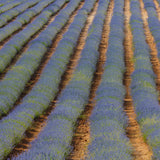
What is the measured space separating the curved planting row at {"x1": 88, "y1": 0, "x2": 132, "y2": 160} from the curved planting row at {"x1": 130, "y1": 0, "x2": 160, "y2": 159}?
45cm

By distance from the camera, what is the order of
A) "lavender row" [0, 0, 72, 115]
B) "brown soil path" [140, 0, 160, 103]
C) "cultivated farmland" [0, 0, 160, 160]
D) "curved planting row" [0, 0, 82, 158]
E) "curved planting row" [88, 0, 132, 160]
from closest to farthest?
"curved planting row" [88, 0, 132, 160], "cultivated farmland" [0, 0, 160, 160], "curved planting row" [0, 0, 82, 158], "lavender row" [0, 0, 72, 115], "brown soil path" [140, 0, 160, 103]

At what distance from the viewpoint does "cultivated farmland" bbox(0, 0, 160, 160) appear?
5164 millimetres

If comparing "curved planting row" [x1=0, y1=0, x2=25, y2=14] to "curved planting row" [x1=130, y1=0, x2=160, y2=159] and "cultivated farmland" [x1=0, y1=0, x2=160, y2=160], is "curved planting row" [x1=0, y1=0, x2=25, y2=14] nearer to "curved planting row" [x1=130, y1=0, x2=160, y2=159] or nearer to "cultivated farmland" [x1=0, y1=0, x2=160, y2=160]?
"cultivated farmland" [x1=0, y1=0, x2=160, y2=160]

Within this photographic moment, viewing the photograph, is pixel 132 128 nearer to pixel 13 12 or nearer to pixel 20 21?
pixel 20 21

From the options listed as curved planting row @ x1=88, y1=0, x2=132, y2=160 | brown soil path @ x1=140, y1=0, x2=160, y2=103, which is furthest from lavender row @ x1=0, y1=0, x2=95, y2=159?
brown soil path @ x1=140, y1=0, x2=160, y2=103

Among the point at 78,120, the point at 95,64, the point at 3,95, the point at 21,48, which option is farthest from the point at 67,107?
the point at 21,48

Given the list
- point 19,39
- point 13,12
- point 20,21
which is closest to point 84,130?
point 19,39

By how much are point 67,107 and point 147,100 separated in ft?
7.20

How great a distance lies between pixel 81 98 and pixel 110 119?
4.52ft

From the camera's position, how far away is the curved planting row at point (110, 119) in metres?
4.78

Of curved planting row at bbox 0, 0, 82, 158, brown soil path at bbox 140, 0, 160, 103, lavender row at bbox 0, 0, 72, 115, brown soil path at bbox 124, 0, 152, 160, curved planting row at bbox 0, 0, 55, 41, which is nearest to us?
brown soil path at bbox 124, 0, 152, 160

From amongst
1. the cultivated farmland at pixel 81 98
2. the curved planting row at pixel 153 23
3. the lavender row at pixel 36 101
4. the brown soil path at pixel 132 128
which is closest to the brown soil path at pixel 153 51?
the cultivated farmland at pixel 81 98

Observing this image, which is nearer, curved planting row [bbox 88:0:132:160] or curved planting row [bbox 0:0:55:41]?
curved planting row [bbox 88:0:132:160]

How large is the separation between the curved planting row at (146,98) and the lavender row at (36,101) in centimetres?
202
